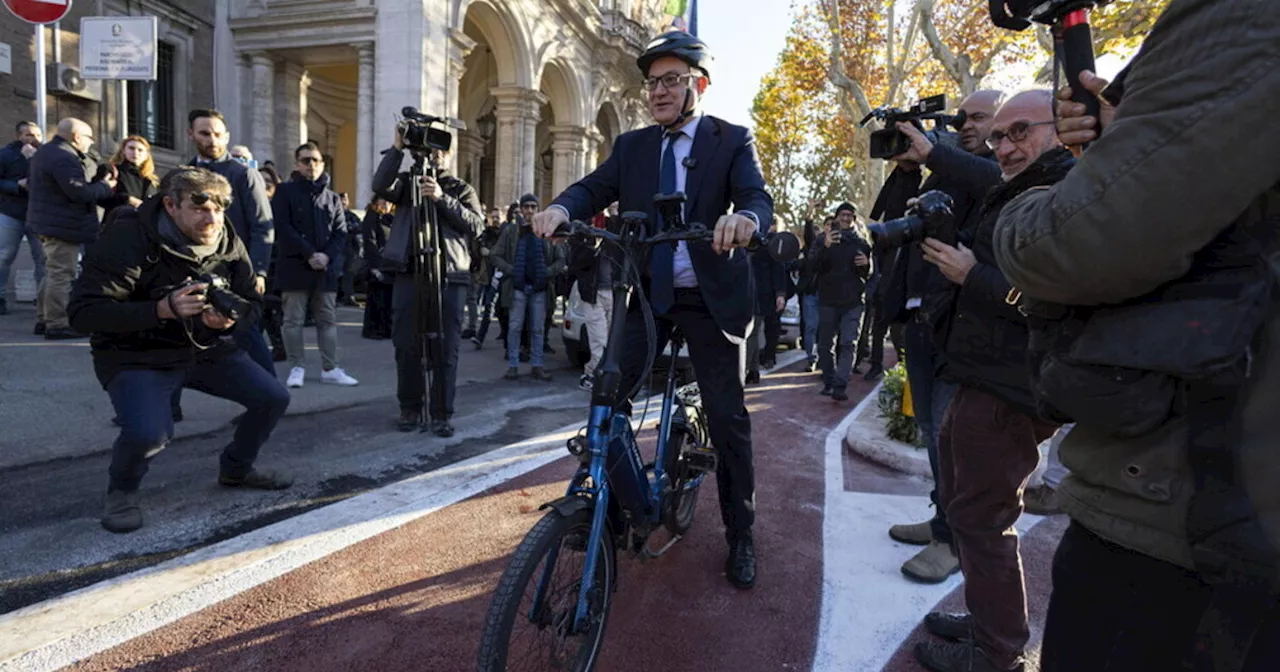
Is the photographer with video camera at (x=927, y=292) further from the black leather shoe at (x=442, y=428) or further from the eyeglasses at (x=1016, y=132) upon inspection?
the black leather shoe at (x=442, y=428)

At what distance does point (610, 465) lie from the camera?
2.35 m

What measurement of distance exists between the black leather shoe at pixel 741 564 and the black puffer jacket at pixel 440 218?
128 inches

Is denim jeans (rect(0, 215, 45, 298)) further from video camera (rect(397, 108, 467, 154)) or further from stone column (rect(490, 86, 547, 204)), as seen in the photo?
stone column (rect(490, 86, 547, 204))

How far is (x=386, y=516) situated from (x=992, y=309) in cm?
291

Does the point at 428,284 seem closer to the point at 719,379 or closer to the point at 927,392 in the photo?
the point at 719,379

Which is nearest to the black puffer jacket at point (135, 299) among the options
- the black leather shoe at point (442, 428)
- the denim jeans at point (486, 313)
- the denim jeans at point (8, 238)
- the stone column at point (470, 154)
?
the black leather shoe at point (442, 428)

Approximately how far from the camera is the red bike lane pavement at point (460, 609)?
2.38 metres

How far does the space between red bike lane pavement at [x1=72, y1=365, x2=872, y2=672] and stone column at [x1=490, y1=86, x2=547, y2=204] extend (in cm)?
1685

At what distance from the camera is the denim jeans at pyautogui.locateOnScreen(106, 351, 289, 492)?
3281 mm

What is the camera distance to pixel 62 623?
8.05 ft

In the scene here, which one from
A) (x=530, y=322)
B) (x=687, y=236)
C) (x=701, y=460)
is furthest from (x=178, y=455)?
(x=530, y=322)

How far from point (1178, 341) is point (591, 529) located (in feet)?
5.28

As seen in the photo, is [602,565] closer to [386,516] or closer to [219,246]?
[386,516]

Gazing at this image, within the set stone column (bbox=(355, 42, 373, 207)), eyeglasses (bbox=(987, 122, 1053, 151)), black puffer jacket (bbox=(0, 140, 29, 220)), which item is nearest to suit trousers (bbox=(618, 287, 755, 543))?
eyeglasses (bbox=(987, 122, 1053, 151))
